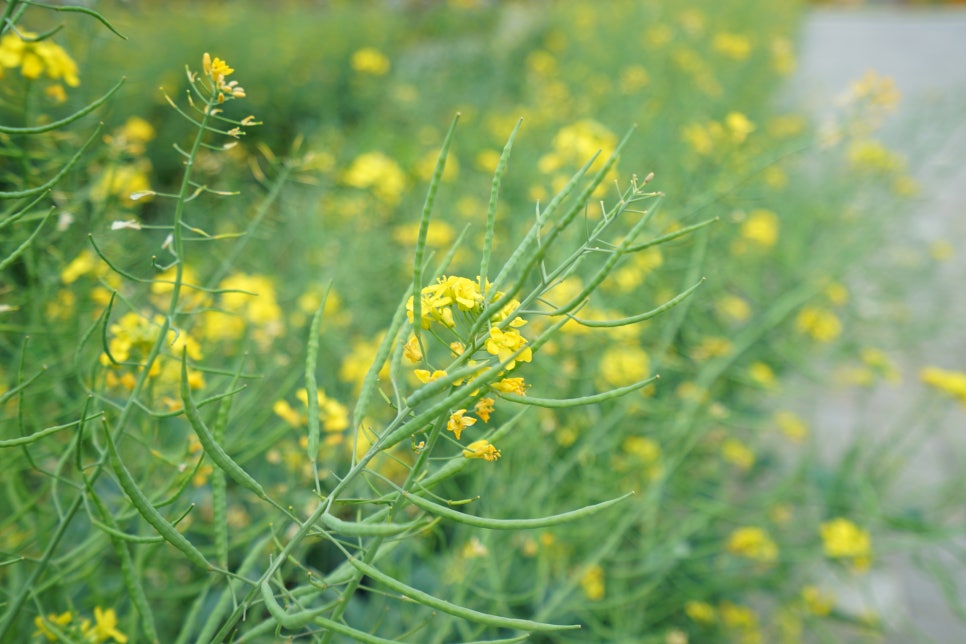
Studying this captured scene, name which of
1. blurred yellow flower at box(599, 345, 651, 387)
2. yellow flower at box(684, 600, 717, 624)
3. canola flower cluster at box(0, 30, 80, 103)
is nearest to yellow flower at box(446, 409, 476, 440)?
canola flower cluster at box(0, 30, 80, 103)

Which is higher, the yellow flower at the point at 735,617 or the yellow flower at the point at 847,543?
Result: the yellow flower at the point at 847,543

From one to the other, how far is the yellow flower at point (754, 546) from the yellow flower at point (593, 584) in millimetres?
450

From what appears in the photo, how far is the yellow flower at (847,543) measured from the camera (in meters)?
1.52

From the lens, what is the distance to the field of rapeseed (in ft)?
1.84

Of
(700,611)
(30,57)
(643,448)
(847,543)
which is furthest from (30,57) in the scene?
(847,543)

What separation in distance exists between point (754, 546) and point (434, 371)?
4.43ft

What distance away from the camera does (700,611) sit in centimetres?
154

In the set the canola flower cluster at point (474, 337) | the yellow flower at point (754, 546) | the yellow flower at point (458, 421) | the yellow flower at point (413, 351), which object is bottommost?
the yellow flower at point (754, 546)

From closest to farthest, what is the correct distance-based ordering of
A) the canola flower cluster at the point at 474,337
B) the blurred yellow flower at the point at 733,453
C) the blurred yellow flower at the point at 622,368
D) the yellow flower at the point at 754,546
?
the canola flower cluster at the point at 474,337, the blurred yellow flower at the point at 622,368, the yellow flower at the point at 754,546, the blurred yellow flower at the point at 733,453

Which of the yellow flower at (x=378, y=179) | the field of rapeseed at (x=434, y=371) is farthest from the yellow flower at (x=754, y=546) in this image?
the yellow flower at (x=378, y=179)

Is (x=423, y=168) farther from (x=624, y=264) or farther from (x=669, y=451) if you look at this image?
(x=669, y=451)

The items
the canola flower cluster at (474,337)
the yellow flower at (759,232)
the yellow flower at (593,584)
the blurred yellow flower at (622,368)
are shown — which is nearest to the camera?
the canola flower cluster at (474,337)

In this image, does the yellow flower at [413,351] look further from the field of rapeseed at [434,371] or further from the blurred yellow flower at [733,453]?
the blurred yellow flower at [733,453]

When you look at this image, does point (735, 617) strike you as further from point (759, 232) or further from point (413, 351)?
point (413, 351)
